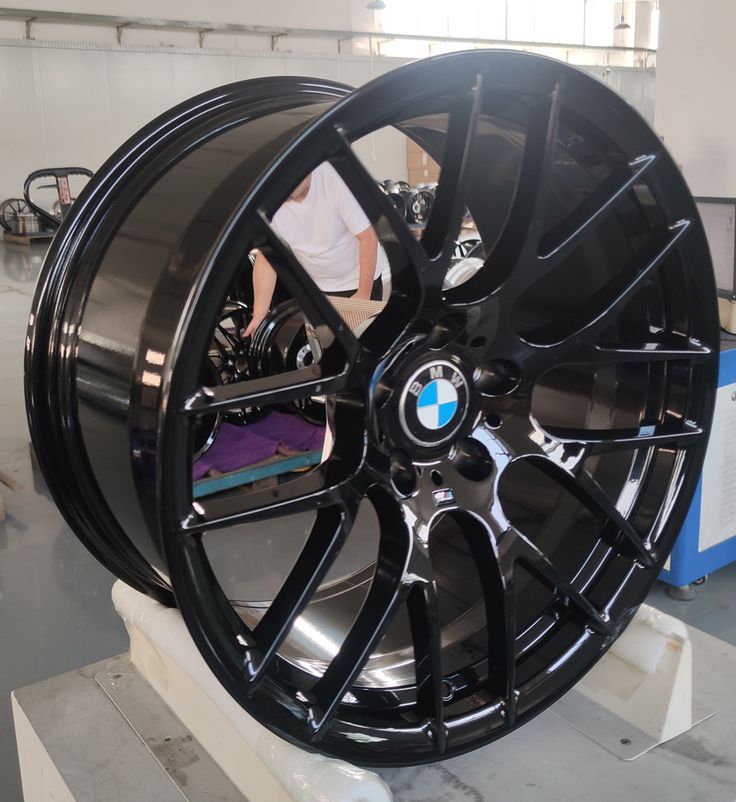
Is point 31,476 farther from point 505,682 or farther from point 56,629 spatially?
point 505,682

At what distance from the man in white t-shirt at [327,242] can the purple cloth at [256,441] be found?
0.50 metres

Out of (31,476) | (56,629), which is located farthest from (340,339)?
(31,476)

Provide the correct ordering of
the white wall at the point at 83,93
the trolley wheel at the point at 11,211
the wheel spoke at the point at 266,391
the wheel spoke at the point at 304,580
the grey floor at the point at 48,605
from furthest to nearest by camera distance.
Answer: the white wall at the point at 83,93 < the trolley wheel at the point at 11,211 < the grey floor at the point at 48,605 < the wheel spoke at the point at 304,580 < the wheel spoke at the point at 266,391

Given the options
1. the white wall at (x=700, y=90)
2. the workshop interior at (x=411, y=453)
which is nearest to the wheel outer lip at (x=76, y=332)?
the workshop interior at (x=411, y=453)

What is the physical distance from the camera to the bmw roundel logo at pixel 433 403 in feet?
3.42

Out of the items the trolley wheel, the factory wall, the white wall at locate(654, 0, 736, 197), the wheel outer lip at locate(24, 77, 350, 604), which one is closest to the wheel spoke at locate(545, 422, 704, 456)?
the wheel outer lip at locate(24, 77, 350, 604)

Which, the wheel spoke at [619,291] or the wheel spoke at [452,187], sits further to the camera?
the wheel spoke at [619,291]

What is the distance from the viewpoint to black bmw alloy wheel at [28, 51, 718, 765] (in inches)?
37.2

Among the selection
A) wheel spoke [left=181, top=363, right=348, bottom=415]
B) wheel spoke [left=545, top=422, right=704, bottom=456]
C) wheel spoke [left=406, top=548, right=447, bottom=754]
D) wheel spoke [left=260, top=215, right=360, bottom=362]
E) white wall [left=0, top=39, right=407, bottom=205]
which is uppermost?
white wall [left=0, top=39, right=407, bottom=205]

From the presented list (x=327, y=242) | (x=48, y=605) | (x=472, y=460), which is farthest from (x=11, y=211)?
(x=472, y=460)

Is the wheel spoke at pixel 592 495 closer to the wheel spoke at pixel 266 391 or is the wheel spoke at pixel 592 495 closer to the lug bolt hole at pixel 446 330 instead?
the lug bolt hole at pixel 446 330

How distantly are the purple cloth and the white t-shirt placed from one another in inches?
26.8

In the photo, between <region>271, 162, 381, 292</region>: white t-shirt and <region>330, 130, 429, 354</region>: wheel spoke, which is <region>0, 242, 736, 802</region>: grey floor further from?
<region>330, 130, 429, 354</region>: wheel spoke

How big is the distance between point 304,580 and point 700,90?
153 inches
